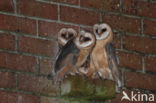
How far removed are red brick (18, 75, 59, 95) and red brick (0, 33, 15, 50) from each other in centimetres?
17

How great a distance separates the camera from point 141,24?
3855 mm

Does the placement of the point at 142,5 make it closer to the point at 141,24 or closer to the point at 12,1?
the point at 141,24

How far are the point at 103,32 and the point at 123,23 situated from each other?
0.36 metres

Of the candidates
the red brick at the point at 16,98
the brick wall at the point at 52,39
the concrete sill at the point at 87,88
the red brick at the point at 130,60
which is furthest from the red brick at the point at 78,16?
the concrete sill at the point at 87,88

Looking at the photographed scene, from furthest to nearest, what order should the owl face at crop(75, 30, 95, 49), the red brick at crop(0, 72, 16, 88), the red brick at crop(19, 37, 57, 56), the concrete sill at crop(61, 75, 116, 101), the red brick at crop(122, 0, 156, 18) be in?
the red brick at crop(122, 0, 156, 18)
the red brick at crop(19, 37, 57, 56)
the red brick at crop(0, 72, 16, 88)
the owl face at crop(75, 30, 95, 49)
the concrete sill at crop(61, 75, 116, 101)

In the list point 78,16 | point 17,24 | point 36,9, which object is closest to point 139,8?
point 78,16

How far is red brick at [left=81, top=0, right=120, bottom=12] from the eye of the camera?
3.79 metres

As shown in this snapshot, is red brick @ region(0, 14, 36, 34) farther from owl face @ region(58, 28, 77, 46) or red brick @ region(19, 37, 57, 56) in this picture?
owl face @ region(58, 28, 77, 46)

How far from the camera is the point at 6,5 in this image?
12.0ft

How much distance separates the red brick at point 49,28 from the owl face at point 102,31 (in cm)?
24

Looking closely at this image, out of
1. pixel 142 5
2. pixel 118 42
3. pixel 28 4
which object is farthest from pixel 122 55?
pixel 28 4

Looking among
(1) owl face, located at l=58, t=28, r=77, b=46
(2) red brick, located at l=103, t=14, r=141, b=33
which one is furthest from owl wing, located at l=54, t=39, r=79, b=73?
(2) red brick, located at l=103, t=14, r=141, b=33

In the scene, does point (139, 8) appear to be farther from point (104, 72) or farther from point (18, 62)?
point (18, 62)

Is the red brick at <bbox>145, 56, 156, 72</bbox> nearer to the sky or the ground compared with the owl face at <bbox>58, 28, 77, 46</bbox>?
nearer to the ground
